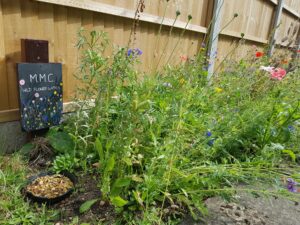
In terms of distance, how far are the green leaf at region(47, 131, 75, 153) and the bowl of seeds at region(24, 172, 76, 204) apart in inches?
9.3

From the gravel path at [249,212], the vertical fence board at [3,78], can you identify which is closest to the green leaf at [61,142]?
the vertical fence board at [3,78]

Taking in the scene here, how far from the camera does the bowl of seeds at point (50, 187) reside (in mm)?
1470

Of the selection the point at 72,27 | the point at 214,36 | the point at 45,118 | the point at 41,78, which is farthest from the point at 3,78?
the point at 214,36

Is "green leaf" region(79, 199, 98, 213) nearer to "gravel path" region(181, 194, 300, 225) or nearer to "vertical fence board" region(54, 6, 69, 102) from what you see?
"gravel path" region(181, 194, 300, 225)

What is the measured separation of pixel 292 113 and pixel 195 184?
1.15m

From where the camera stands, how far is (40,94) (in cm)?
201

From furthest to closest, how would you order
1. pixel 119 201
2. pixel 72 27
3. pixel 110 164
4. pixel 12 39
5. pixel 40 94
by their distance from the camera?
1. pixel 72 27
2. pixel 40 94
3. pixel 12 39
4. pixel 110 164
5. pixel 119 201

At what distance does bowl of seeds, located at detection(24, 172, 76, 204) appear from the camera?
1.47 m

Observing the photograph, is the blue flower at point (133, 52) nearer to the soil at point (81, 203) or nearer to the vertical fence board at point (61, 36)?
the vertical fence board at point (61, 36)

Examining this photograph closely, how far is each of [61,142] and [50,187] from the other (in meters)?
0.44

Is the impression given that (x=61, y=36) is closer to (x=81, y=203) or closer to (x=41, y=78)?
(x=41, y=78)

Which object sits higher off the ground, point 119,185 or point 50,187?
point 119,185

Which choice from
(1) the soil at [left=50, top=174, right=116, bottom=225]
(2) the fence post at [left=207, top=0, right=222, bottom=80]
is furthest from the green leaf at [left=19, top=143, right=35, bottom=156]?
(2) the fence post at [left=207, top=0, right=222, bottom=80]

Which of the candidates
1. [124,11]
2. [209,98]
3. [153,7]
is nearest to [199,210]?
[209,98]
